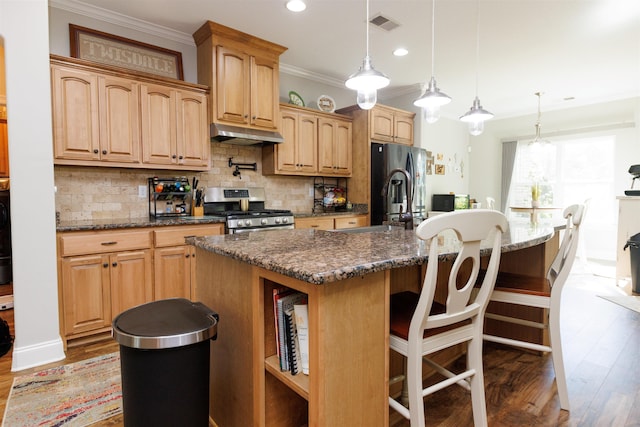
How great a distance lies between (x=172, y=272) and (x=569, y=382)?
287 centimetres

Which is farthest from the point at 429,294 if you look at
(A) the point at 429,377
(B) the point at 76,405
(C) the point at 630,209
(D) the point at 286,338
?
(C) the point at 630,209

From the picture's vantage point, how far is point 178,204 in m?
3.53

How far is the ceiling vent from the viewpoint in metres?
3.10

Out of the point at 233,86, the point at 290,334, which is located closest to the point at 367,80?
the point at 290,334

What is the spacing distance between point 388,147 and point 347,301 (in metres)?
3.72

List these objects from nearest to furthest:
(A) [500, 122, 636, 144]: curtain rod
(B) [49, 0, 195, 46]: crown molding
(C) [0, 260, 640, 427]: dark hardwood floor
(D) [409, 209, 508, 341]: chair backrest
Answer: (D) [409, 209, 508, 341]: chair backrest, (C) [0, 260, 640, 427]: dark hardwood floor, (B) [49, 0, 195, 46]: crown molding, (A) [500, 122, 636, 144]: curtain rod

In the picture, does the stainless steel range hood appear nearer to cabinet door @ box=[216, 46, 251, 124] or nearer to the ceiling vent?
cabinet door @ box=[216, 46, 251, 124]

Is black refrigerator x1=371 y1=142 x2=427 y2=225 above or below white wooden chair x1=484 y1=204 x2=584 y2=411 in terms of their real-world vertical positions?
above

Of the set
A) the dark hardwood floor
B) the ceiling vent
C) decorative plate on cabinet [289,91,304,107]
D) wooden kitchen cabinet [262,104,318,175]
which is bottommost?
the dark hardwood floor

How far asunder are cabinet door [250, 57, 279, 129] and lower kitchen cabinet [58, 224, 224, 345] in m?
1.39

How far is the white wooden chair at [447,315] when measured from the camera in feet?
3.70

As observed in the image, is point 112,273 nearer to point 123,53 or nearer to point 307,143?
point 123,53

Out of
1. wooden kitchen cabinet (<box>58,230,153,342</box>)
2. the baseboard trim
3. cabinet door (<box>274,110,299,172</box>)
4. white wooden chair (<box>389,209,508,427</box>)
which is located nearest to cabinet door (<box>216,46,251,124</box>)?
cabinet door (<box>274,110,299,172</box>)

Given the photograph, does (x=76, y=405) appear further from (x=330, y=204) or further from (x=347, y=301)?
(x=330, y=204)
